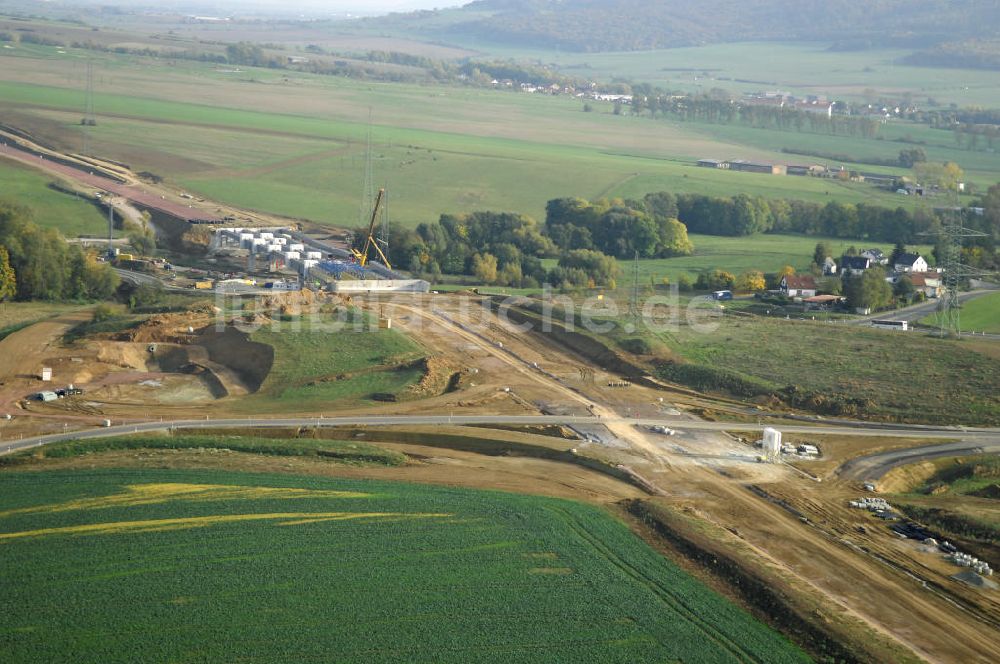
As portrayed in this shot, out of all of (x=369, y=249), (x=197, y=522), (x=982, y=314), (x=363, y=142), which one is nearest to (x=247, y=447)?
(x=197, y=522)

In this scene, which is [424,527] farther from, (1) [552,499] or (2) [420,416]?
(2) [420,416]

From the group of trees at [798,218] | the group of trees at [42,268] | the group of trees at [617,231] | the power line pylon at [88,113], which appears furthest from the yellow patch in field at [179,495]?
the power line pylon at [88,113]

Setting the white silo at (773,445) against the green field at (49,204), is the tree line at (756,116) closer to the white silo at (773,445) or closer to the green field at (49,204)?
the green field at (49,204)

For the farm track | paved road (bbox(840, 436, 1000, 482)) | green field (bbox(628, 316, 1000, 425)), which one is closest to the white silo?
paved road (bbox(840, 436, 1000, 482))

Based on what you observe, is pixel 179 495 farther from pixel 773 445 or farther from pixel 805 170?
pixel 805 170

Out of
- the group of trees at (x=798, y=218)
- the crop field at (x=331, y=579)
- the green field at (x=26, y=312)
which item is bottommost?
the green field at (x=26, y=312)

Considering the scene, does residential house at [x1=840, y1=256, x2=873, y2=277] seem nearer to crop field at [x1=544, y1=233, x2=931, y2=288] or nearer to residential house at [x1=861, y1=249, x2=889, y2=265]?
residential house at [x1=861, y1=249, x2=889, y2=265]
